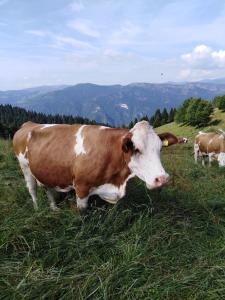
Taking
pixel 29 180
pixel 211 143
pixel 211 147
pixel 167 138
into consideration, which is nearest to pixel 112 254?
pixel 167 138

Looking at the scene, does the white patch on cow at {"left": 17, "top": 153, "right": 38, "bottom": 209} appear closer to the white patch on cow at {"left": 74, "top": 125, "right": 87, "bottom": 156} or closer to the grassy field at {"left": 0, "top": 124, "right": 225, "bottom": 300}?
the grassy field at {"left": 0, "top": 124, "right": 225, "bottom": 300}

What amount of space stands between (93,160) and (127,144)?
2.43 ft

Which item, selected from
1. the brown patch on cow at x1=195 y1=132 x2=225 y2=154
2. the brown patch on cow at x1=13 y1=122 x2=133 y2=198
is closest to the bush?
the brown patch on cow at x1=195 y1=132 x2=225 y2=154

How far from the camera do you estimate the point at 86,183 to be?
284 inches

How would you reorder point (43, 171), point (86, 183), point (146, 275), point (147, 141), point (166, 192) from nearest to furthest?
point (146, 275) → point (147, 141) → point (86, 183) → point (43, 171) → point (166, 192)

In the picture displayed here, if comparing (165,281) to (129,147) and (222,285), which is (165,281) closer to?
(222,285)

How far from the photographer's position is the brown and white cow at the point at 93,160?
6.74 m

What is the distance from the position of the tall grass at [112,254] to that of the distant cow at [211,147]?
17937 millimetres

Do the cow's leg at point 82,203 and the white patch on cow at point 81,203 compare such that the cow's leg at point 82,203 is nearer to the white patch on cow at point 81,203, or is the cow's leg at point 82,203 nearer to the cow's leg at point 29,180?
the white patch on cow at point 81,203

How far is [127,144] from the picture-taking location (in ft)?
22.4

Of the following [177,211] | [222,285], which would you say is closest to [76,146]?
[177,211]

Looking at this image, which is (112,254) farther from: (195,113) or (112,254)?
(195,113)

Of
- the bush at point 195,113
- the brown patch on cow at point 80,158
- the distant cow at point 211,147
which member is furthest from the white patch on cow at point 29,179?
the bush at point 195,113

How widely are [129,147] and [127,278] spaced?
2.53 meters
